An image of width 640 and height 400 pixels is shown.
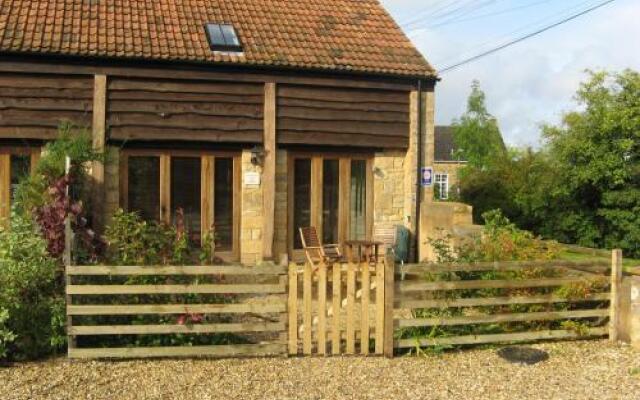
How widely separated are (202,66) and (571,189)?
9723 mm

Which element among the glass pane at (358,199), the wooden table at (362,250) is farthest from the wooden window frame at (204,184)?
the glass pane at (358,199)

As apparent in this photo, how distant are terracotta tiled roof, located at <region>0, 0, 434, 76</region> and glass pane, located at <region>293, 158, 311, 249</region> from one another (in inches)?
74.4

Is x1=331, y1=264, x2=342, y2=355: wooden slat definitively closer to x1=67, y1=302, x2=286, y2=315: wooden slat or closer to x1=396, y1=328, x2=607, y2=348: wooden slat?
x1=67, y1=302, x2=286, y2=315: wooden slat

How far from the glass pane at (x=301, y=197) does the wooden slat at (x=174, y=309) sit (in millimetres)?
5665

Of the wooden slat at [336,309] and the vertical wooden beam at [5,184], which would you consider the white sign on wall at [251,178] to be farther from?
the wooden slat at [336,309]

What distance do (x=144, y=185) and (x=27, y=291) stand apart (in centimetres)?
508

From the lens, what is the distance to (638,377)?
6160mm

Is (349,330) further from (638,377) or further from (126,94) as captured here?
(126,94)

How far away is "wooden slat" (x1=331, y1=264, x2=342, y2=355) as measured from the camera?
6.52 meters

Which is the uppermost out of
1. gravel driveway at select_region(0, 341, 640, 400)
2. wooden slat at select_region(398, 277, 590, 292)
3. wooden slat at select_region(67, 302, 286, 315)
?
wooden slat at select_region(398, 277, 590, 292)

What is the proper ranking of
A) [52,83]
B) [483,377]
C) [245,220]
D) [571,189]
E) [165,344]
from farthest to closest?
[571,189] → [245,220] → [52,83] → [165,344] → [483,377]

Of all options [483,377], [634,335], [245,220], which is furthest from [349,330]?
[245,220]

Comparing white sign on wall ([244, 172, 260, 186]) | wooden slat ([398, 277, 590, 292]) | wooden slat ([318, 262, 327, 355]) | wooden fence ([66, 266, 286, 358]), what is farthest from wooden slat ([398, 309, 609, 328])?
white sign on wall ([244, 172, 260, 186])

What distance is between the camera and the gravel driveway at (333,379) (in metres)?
5.53
